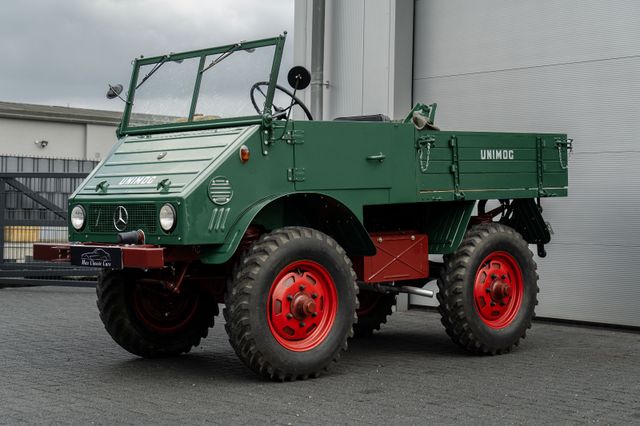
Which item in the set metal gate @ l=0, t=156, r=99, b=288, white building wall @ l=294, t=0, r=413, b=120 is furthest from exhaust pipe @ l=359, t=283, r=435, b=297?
metal gate @ l=0, t=156, r=99, b=288

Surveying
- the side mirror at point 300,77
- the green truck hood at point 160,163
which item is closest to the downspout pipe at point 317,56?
the green truck hood at point 160,163

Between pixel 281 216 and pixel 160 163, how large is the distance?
1045 mm

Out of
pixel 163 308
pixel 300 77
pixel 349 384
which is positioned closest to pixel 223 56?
pixel 300 77

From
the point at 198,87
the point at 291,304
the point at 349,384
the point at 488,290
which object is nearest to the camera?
the point at 349,384

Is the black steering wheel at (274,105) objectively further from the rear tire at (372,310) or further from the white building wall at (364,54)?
the white building wall at (364,54)

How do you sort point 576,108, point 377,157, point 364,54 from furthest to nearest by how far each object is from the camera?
point 364,54
point 576,108
point 377,157

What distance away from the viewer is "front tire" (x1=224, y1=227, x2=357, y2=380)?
795 cm

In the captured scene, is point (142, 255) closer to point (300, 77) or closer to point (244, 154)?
point (244, 154)

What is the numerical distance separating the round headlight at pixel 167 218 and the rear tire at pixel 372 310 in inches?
130

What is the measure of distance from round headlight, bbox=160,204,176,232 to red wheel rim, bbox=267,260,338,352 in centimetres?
87

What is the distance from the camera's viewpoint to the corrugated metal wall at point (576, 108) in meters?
11.4

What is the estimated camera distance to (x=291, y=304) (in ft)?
27.2

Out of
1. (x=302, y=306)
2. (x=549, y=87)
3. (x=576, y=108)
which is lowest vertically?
(x=302, y=306)

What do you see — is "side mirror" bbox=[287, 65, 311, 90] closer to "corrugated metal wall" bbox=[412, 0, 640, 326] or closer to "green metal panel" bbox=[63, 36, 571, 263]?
"green metal panel" bbox=[63, 36, 571, 263]
